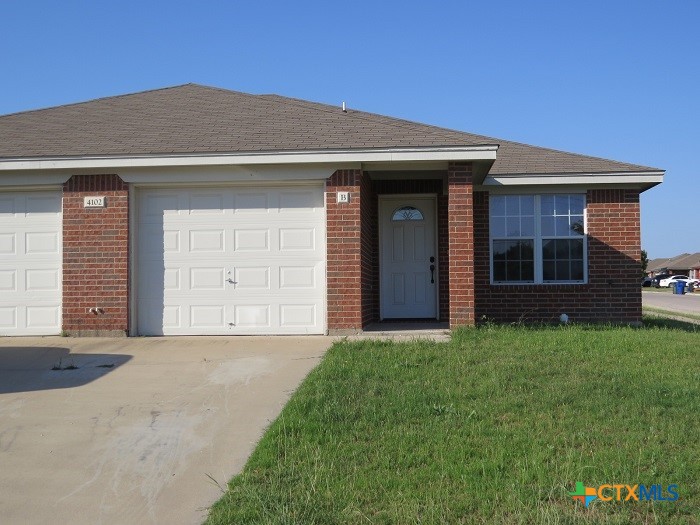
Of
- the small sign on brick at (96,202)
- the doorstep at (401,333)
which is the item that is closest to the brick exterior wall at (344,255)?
the doorstep at (401,333)

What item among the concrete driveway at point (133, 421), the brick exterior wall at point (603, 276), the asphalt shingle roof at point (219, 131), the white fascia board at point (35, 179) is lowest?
the concrete driveway at point (133, 421)

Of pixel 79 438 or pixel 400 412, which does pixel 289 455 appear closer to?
pixel 400 412

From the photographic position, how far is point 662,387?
21.8ft

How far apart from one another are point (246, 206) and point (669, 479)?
7.74 meters

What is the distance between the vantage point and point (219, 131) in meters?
11.3

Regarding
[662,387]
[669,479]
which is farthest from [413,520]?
[662,387]

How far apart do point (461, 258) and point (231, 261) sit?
11.9ft

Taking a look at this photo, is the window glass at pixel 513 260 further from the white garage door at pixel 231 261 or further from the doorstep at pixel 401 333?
the white garage door at pixel 231 261

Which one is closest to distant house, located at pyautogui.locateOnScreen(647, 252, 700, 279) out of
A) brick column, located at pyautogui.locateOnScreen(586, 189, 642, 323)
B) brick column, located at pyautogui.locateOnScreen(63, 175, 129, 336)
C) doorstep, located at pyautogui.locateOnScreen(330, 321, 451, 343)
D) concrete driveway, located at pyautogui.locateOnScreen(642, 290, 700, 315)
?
concrete driveway, located at pyautogui.locateOnScreen(642, 290, 700, 315)

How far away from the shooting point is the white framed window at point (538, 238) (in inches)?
506

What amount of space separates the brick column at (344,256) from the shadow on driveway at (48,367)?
3.19 m

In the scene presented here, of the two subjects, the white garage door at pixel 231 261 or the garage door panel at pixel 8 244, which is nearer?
the white garage door at pixel 231 261

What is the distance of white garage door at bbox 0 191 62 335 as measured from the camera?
35.7 feet

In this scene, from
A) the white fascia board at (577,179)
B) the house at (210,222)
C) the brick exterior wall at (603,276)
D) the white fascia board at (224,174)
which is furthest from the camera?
the brick exterior wall at (603,276)
